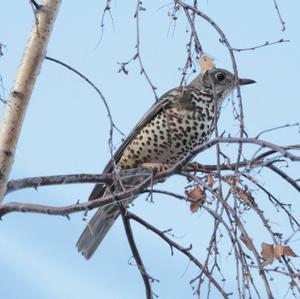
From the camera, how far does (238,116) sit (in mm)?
4629

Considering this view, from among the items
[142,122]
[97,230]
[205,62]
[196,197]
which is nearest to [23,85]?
[205,62]

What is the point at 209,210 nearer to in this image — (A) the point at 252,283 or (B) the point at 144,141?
(A) the point at 252,283

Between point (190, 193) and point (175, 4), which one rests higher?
point (175, 4)

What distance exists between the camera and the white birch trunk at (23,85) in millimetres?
4805

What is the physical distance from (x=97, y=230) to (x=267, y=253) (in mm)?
3296

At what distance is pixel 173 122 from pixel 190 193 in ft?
8.41

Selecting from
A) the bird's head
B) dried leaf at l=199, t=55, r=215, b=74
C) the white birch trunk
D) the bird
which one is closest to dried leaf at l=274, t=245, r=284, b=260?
dried leaf at l=199, t=55, r=215, b=74

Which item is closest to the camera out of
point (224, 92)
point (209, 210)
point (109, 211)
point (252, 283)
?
point (252, 283)

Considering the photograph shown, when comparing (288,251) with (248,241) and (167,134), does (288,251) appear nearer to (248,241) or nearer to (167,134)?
(248,241)

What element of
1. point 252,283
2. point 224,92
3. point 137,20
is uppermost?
point 224,92

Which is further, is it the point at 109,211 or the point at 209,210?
the point at 109,211

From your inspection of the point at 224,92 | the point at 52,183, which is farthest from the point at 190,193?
the point at 224,92

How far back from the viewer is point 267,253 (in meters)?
4.12

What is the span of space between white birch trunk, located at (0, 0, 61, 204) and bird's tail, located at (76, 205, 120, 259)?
2.20m
